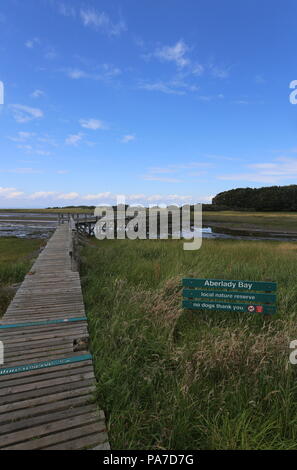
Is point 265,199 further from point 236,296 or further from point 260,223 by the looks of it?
point 236,296

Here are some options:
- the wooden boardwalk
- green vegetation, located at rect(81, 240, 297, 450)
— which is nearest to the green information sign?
green vegetation, located at rect(81, 240, 297, 450)

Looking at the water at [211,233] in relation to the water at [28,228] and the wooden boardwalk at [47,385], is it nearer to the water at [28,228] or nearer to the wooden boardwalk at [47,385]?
the water at [28,228]

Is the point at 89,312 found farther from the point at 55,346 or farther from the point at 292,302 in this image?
the point at 292,302

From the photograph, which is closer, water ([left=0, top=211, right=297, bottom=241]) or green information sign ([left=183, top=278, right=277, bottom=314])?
green information sign ([left=183, top=278, right=277, bottom=314])

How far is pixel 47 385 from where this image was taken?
10.1ft

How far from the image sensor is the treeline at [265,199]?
93.2 meters

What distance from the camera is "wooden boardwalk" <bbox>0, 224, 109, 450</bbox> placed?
→ 2457 mm

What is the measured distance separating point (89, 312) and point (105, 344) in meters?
1.65

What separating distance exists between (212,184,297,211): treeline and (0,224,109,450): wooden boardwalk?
104 metres

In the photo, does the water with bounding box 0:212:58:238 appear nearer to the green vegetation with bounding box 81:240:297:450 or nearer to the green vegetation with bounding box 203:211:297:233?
the green vegetation with bounding box 81:240:297:450

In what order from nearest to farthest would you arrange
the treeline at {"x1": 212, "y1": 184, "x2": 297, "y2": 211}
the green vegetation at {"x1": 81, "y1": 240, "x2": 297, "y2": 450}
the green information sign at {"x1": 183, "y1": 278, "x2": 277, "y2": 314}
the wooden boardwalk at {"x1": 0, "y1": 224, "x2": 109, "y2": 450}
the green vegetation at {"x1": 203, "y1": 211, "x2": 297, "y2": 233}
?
the wooden boardwalk at {"x1": 0, "y1": 224, "x2": 109, "y2": 450} < the green vegetation at {"x1": 81, "y1": 240, "x2": 297, "y2": 450} < the green information sign at {"x1": 183, "y1": 278, "x2": 277, "y2": 314} < the green vegetation at {"x1": 203, "y1": 211, "x2": 297, "y2": 233} < the treeline at {"x1": 212, "y1": 184, "x2": 297, "y2": 211}

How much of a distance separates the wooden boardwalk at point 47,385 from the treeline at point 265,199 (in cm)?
10355

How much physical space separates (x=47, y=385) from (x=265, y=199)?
4231 inches

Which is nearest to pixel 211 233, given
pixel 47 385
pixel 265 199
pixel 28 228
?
pixel 28 228
